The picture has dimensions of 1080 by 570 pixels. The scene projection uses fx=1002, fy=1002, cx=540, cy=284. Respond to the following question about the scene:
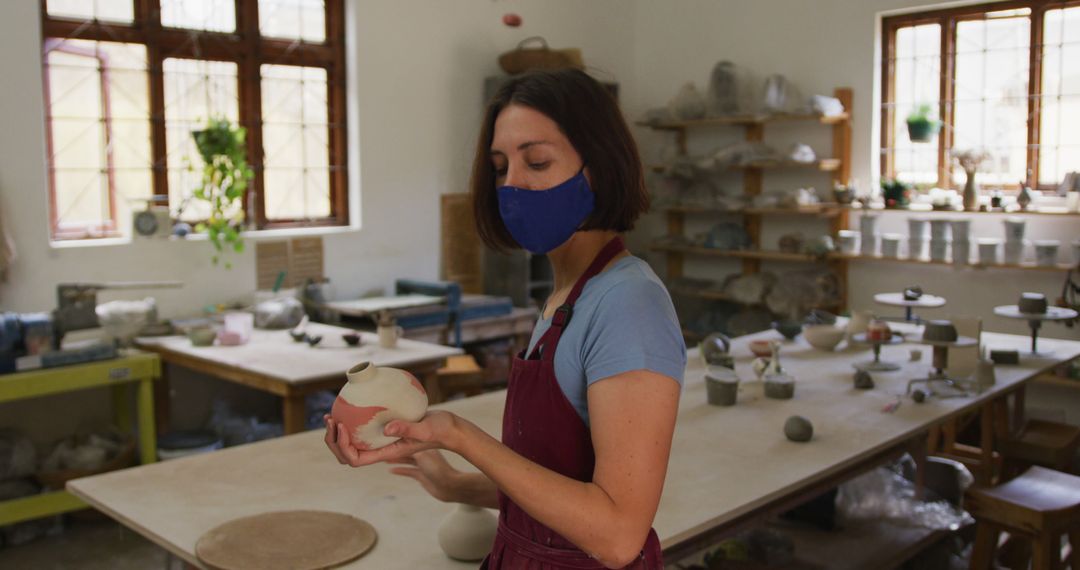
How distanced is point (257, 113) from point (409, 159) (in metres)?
1.03

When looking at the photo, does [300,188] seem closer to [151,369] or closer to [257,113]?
[257,113]

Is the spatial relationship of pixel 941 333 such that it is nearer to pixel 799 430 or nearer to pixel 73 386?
pixel 799 430

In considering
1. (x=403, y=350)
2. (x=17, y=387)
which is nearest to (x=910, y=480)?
(x=403, y=350)

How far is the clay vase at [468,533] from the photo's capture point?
192 centimetres

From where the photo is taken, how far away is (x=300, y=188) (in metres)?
5.86

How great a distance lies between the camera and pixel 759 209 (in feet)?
21.4

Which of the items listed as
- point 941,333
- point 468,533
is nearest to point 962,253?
point 941,333

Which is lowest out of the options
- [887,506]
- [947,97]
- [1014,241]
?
[887,506]

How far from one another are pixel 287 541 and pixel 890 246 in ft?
16.0

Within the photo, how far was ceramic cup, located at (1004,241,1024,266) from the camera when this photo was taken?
18.2ft

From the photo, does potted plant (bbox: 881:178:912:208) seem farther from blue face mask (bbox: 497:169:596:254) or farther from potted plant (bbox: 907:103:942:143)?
blue face mask (bbox: 497:169:596:254)

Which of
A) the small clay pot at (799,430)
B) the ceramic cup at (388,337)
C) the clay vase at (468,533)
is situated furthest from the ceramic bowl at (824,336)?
the clay vase at (468,533)

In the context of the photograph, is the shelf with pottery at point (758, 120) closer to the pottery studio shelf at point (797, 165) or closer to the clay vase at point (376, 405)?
the pottery studio shelf at point (797, 165)

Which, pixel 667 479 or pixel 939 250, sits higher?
pixel 939 250
